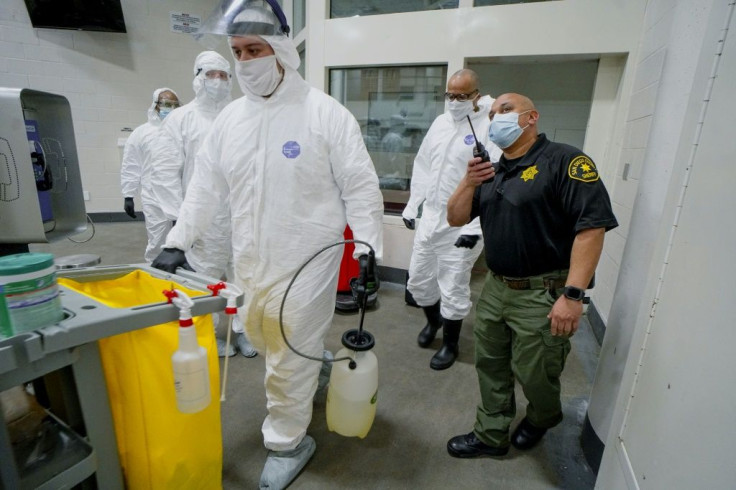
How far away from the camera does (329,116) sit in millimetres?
1202

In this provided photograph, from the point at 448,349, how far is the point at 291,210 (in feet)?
4.59

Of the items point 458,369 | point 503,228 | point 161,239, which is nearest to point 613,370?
point 503,228

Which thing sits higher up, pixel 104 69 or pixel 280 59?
Result: pixel 104 69

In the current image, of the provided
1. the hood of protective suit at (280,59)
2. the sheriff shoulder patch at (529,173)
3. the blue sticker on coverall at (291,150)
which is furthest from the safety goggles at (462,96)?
the blue sticker on coverall at (291,150)

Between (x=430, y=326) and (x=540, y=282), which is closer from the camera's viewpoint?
(x=540, y=282)

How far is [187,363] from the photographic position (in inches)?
30.1

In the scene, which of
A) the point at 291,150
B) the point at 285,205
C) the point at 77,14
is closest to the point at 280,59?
the point at 291,150

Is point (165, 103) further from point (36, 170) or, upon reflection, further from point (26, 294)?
point (26, 294)

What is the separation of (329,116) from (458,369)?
158cm

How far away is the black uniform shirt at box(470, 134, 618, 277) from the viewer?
110 cm

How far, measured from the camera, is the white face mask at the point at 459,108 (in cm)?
→ 194

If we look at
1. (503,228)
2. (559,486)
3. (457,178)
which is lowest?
(559,486)

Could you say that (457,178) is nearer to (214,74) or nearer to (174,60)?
(214,74)

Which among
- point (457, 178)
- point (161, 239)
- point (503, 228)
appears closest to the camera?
point (503, 228)
